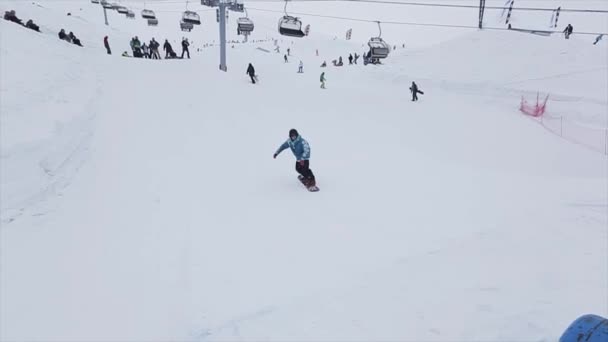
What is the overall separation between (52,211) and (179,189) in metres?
2.26

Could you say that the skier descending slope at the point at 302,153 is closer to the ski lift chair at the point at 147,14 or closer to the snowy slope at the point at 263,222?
the snowy slope at the point at 263,222

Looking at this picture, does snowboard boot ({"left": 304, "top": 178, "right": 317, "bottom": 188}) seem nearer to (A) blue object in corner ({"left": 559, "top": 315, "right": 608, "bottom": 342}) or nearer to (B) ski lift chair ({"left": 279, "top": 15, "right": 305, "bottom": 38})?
(A) blue object in corner ({"left": 559, "top": 315, "right": 608, "bottom": 342})

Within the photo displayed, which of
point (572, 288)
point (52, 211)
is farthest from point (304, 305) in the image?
point (52, 211)

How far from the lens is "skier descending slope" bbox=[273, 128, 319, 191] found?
852cm

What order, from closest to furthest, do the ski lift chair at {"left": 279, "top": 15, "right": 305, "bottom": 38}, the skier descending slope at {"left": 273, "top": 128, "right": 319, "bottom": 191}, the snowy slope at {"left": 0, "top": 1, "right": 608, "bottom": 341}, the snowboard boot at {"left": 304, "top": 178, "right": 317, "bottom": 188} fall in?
the snowy slope at {"left": 0, "top": 1, "right": 608, "bottom": 341}, the skier descending slope at {"left": 273, "top": 128, "right": 319, "bottom": 191}, the snowboard boot at {"left": 304, "top": 178, "right": 317, "bottom": 188}, the ski lift chair at {"left": 279, "top": 15, "right": 305, "bottom": 38}

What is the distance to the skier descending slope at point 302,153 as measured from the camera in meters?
8.52

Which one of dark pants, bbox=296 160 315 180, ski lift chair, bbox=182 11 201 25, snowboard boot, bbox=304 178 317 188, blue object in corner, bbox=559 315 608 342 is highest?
ski lift chair, bbox=182 11 201 25

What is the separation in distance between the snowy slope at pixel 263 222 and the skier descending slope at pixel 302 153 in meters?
0.25

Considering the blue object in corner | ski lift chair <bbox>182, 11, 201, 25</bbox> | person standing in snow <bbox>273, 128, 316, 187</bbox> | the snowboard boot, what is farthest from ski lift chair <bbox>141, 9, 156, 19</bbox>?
the blue object in corner

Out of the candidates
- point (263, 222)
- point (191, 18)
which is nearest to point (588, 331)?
point (263, 222)

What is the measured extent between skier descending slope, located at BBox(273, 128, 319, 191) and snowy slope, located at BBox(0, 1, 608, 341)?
254 mm

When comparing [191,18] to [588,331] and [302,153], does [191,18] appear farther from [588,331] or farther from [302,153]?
[588,331]

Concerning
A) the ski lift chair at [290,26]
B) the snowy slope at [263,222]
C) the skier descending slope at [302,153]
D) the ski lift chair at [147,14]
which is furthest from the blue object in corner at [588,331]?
the ski lift chair at [147,14]

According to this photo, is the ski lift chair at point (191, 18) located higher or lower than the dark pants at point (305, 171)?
higher
